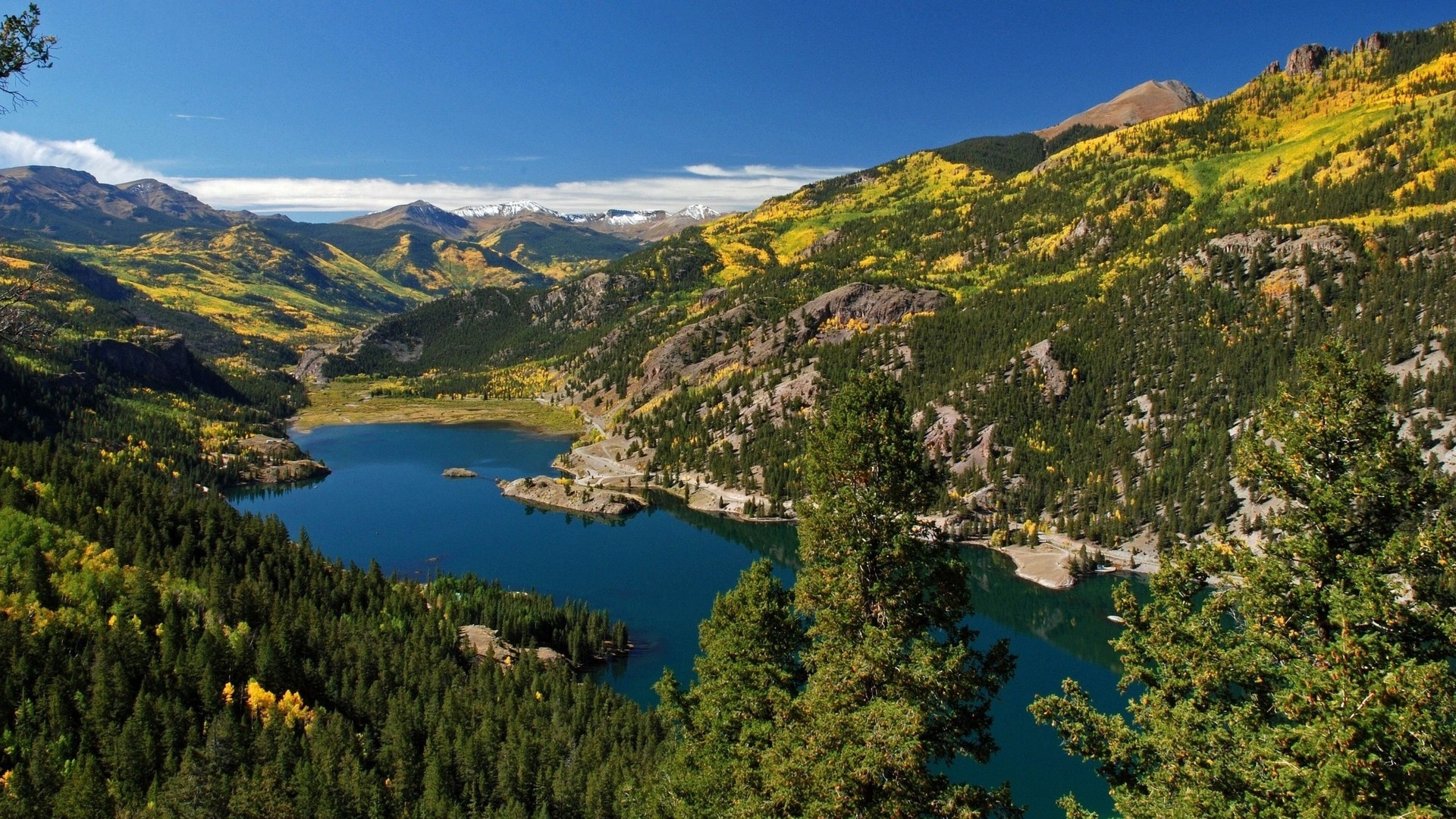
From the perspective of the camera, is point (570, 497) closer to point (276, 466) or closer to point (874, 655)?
point (276, 466)

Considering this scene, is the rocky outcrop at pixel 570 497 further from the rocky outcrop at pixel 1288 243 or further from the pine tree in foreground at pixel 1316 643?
the rocky outcrop at pixel 1288 243

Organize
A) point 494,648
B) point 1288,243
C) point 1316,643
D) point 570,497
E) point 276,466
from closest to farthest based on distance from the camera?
1. point 1316,643
2. point 494,648
3. point 570,497
4. point 1288,243
5. point 276,466

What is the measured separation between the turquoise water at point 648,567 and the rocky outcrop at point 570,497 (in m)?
3.30

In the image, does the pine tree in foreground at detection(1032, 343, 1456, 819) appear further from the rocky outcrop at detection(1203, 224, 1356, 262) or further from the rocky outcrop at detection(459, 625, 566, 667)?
the rocky outcrop at detection(1203, 224, 1356, 262)

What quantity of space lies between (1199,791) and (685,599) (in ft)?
310

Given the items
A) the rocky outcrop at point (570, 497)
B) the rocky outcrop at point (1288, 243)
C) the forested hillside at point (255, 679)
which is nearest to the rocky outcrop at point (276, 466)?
the rocky outcrop at point (570, 497)

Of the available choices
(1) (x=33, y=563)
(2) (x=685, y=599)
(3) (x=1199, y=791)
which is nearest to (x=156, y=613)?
(1) (x=33, y=563)

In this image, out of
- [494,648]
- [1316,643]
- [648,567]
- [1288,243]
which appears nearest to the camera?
[1316,643]

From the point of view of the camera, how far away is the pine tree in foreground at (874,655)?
60.0 feet

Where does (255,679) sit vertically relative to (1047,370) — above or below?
below

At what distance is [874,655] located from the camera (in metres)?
18.8

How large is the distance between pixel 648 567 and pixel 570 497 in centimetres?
4248

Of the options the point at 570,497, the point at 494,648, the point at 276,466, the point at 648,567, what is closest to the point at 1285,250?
the point at 648,567

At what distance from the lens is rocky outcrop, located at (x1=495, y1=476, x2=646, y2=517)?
15250 centimetres
